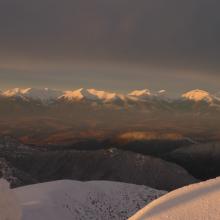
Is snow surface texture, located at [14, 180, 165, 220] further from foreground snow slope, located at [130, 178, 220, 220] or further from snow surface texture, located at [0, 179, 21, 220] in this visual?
foreground snow slope, located at [130, 178, 220, 220]

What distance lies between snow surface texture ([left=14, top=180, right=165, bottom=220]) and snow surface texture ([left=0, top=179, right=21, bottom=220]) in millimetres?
12668

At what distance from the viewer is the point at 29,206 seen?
42906mm

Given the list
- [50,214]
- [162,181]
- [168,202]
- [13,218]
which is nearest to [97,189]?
[50,214]

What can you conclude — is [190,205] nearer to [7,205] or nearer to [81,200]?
[7,205]

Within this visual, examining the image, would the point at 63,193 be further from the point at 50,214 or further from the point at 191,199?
the point at 191,199

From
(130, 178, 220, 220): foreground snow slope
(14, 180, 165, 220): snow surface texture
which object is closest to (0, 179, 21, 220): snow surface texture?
(130, 178, 220, 220): foreground snow slope

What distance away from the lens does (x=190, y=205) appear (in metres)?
15.8

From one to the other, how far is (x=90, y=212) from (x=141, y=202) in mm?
12393

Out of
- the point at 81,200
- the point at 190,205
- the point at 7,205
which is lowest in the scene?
the point at 81,200

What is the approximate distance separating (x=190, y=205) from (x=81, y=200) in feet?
133

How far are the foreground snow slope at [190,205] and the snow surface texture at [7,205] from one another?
1119 centimetres

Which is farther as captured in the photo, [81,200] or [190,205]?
[81,200]

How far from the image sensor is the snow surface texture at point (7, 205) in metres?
25.9

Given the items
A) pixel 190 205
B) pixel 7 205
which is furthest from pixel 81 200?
pixel 190 205
